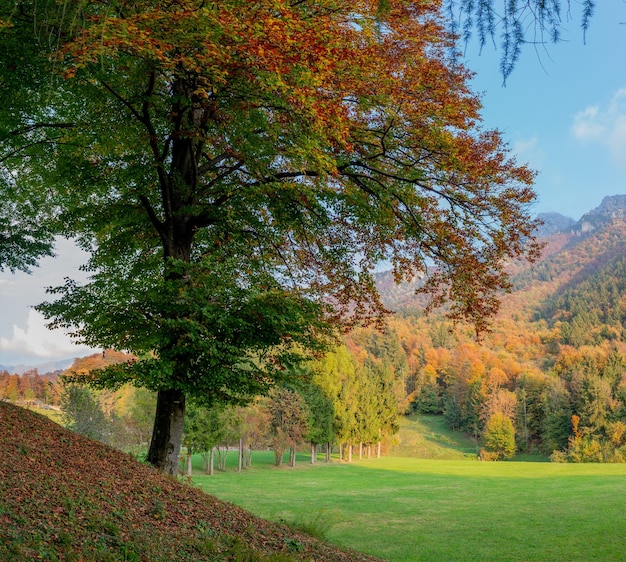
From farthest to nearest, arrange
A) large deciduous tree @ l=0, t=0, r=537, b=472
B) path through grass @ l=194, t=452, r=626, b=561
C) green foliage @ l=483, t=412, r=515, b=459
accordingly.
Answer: green foliage @ l=483, t=412, r=515, b=459 → path through grass @ l=194, t=452, r=626, b=561 → large deciduous tree @ l=0, t=0, r=537, b=472

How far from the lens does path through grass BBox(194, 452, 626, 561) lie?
1555cm

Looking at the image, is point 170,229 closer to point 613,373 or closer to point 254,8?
point 254,8

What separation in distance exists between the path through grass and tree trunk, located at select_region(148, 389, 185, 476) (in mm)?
2402

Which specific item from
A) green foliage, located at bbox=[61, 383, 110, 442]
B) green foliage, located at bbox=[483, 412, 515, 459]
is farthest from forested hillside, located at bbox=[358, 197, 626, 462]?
green foliage, located at bbox=[61, 383, 110, 442]

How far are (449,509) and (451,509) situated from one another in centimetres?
9

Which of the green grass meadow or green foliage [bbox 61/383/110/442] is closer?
the green grass meadow

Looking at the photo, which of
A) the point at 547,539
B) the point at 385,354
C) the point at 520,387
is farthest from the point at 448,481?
the point at 385,354

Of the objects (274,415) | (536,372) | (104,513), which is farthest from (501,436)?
(104,513)

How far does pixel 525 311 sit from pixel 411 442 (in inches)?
3085

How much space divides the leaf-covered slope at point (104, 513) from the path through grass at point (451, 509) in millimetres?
2622

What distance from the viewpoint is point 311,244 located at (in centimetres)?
1309

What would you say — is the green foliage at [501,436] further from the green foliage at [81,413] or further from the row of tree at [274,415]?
the green foliage at [81,413]

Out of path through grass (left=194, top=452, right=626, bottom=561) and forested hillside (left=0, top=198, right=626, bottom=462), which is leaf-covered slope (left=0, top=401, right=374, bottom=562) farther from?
forested hillside (left=0, top=198, right=626, bottom=462)

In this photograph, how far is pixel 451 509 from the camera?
2464 cm
